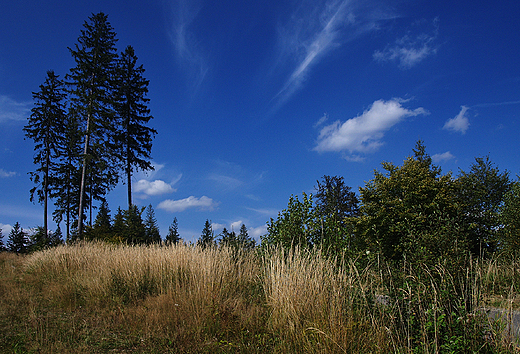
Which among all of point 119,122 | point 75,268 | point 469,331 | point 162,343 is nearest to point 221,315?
point 162,343

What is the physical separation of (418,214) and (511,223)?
890 centimetres

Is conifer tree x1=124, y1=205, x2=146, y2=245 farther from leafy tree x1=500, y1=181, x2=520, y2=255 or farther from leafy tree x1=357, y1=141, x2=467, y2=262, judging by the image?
leafy tree x1=500, y1=181, x2=520, y2=255

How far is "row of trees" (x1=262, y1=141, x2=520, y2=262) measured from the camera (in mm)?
4149

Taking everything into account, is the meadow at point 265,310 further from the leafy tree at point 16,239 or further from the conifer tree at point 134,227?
the leafy tree at point 16,239

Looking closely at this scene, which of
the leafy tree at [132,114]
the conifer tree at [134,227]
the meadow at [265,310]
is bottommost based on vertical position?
the meadow at [265,310]

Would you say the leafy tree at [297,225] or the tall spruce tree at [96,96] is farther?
the tall spruce tree at [96,96]

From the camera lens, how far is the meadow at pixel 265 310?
338cm

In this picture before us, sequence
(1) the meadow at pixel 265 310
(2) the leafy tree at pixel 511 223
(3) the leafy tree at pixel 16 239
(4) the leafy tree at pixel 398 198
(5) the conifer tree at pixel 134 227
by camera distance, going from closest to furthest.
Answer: (1) the meadow at pixel 265 310 < (2) the leafy tree at pixel 511 223 < (5) the conifer tree at pixel 134 227 < (4) the leafy tree at pixel 398 198 < (3) the leafy tree at pixel 16 239

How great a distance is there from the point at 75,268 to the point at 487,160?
101 ft

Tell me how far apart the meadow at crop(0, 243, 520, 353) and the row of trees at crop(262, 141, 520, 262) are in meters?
0.52

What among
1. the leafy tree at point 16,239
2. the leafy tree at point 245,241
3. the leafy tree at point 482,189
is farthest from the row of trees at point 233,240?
the leafy tree at point 16,239

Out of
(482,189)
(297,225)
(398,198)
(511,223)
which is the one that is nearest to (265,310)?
(297,225)

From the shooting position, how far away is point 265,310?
16.8 feet

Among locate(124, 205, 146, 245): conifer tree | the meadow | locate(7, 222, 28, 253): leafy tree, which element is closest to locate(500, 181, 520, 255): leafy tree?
the meadow
